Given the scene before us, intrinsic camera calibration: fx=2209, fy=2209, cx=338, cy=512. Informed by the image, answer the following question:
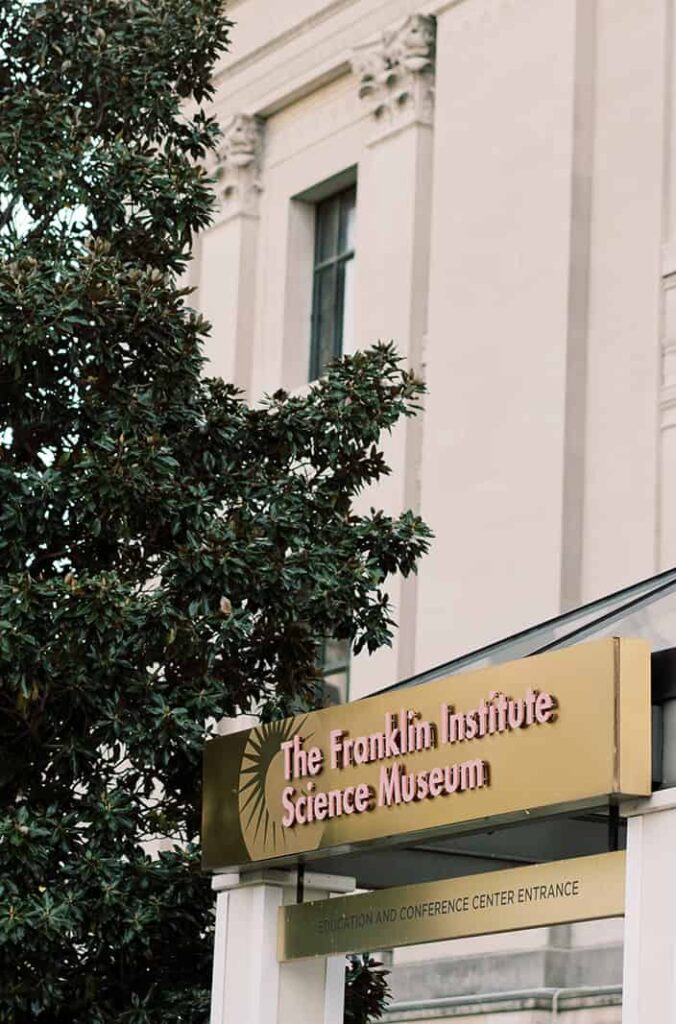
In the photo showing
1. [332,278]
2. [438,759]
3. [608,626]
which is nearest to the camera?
[438,759]

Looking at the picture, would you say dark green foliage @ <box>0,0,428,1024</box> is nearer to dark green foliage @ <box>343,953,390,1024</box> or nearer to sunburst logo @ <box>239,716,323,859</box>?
dark green foliage @ <box>343,953,390,1024</box>

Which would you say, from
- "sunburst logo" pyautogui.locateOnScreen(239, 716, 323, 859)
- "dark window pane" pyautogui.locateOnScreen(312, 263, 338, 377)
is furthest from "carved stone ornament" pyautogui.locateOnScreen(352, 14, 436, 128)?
"sunburst logo" pyautogui.locateOnScreen(239, 716, 323, 859)

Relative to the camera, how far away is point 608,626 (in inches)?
422

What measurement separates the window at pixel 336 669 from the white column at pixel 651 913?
55.6ft

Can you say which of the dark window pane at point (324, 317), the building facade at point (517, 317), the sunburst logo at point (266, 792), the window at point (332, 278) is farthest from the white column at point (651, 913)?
the dark window pane at point (324, 317)

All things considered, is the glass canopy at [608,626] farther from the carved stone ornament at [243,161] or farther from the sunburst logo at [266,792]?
the carved stone ornament at [243,161]

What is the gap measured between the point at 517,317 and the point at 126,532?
11219 millimetres

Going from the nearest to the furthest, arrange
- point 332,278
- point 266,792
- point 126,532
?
point 266,792, point 126,532, point 332,278

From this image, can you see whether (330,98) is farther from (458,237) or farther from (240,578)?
(240,578)

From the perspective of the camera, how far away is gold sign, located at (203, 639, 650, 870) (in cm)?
895

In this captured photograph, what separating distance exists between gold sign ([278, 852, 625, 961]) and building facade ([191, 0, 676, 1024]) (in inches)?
383

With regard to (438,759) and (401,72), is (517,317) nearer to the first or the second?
(401,72)

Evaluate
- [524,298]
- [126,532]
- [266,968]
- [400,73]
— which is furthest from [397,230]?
[266,968]

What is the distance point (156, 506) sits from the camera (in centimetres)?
1337
